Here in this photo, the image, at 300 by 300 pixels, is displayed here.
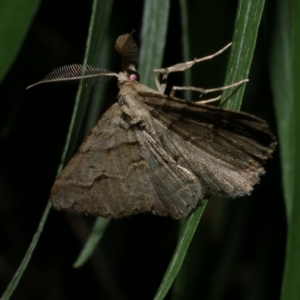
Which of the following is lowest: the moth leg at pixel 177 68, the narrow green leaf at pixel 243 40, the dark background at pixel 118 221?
the dark background at pixel 118 221

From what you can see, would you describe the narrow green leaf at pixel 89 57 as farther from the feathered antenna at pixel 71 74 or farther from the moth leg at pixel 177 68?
the moth leg at pixel 177 68

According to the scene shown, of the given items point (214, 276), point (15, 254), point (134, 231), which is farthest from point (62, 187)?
point (15, 254)

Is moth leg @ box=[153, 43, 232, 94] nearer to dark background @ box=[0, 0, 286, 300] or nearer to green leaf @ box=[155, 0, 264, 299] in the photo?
dark background @ box=[0, 0, 286, 300]

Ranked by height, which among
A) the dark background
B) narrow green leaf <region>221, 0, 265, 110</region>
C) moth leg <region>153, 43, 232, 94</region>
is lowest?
the dark background

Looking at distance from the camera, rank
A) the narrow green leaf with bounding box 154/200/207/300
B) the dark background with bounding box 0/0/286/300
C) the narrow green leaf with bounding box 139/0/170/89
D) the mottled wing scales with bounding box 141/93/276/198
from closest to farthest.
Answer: the narrow green leaf with bounding box 154/200/207/300 < the mottled wing scales with bounding box 141/93/276/198 < the narrow green leaf with bounding box 139/0/170/89 < the dark background with bounding box 0/0/286/300

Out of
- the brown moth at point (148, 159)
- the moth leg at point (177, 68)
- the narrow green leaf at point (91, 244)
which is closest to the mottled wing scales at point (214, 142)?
the brown moth at point (148, 159)

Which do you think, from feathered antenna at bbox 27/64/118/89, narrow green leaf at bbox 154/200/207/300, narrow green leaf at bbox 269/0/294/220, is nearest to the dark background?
narrow green leaf at bbox 269/0/294/220

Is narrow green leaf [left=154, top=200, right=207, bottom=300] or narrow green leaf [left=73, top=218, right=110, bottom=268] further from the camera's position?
narrow green leaf [left=73, top=218, right=110, bottom=268]

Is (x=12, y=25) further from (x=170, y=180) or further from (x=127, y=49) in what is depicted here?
(x=170, y=180)
